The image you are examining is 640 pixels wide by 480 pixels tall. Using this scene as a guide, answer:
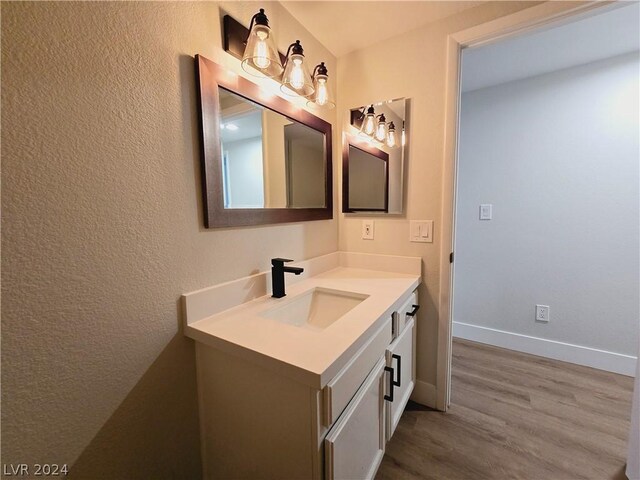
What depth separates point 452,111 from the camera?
138 centimetres

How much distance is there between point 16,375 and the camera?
591 mm

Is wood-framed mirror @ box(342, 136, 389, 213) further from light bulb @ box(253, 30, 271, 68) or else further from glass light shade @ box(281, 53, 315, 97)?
light bulb @ box(253, 30, 271, 68)

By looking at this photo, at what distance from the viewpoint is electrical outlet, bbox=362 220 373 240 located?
170cm

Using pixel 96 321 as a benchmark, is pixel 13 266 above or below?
above

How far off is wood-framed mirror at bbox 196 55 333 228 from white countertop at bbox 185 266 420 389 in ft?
1.16

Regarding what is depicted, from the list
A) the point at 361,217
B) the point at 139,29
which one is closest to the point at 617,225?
the point at 361,217

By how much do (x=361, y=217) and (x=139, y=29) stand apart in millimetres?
1338

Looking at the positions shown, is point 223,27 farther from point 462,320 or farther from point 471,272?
point 462,320

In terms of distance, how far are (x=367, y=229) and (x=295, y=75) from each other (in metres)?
0.96

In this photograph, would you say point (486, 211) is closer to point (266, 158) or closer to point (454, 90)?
point (454, 90)

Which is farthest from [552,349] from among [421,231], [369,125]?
[369,125]

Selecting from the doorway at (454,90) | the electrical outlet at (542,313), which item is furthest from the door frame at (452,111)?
the electrical outlet at (542,313)

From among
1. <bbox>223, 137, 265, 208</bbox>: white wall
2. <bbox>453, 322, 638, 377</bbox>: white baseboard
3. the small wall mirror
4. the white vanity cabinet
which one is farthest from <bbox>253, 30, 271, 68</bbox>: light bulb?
<bbox>453, 322, 638, 377</bbox>: white baseboard

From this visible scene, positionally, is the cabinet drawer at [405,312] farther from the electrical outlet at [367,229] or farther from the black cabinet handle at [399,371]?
the electrical outlet at [367,229]
